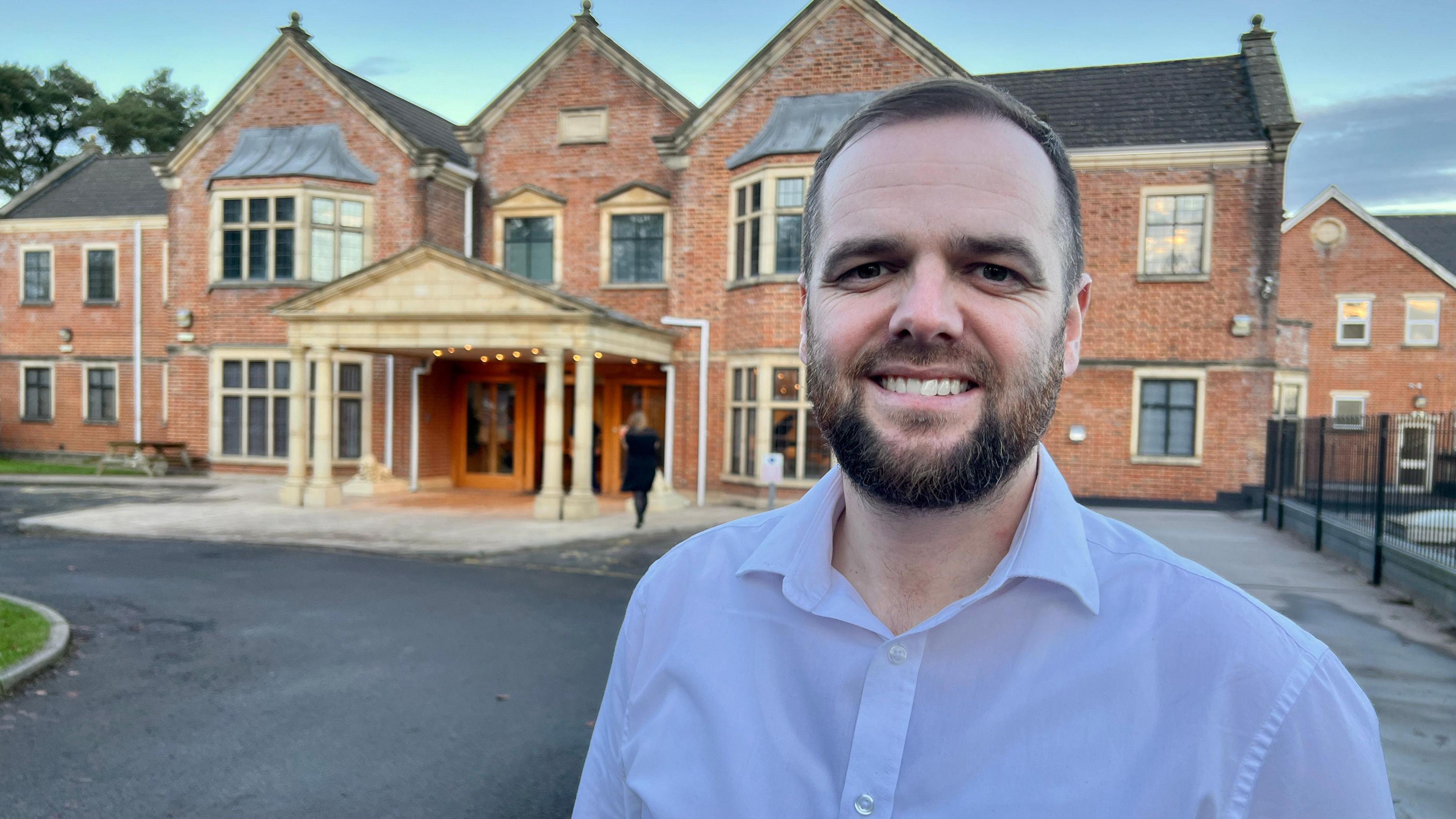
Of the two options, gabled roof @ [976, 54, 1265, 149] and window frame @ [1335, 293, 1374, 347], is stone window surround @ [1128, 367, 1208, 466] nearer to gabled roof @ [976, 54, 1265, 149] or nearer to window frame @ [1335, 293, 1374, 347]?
gabled roof @ [976, 54, 1265, 149]

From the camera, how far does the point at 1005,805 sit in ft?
4.14

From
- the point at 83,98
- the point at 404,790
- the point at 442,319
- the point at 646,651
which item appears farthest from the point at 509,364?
the point at 83,98

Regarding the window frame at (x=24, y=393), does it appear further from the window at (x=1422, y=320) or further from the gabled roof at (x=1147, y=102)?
the window at (x=1422, y=320)

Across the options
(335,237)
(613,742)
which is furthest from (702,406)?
(613,742)

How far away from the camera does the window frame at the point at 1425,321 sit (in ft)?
89.3

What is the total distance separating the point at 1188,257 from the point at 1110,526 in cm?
1679

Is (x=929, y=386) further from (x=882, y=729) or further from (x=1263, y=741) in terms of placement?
(x=1263, y=741)

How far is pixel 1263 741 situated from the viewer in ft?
3.93

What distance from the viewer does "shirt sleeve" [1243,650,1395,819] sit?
116cm

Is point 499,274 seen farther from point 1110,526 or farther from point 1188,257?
point 1110,526

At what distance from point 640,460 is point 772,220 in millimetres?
5183

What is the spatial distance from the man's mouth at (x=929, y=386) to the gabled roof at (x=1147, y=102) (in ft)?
54.3

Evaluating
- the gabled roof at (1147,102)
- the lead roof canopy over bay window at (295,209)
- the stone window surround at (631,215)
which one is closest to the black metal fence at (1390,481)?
the gabled roof at (1147,102)

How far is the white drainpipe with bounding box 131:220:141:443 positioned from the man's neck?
26173 millimetres
